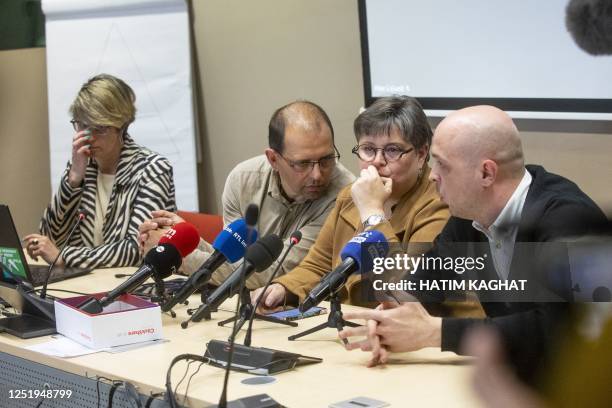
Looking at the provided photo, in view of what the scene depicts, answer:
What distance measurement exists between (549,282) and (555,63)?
9.76 feet

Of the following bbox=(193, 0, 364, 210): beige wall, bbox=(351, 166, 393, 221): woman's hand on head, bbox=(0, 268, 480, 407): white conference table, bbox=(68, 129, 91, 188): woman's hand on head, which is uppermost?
bbox=(193, 0, 364, 210): beige wall

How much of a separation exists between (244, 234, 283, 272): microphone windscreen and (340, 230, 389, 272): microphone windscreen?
18 cm

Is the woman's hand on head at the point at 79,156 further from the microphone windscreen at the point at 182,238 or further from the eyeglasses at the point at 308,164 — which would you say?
the microphone windscreen at the point at 182,238

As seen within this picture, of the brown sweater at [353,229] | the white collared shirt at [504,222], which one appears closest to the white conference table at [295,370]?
the brown sweater at [353,229]

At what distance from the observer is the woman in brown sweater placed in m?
2.81

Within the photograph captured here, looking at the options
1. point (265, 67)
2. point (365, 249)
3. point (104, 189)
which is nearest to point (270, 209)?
point (104, 189)

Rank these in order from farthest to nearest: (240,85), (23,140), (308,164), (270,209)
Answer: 1. (23,140)
2. (240,85)
3. (270,209)
4. (308,164)

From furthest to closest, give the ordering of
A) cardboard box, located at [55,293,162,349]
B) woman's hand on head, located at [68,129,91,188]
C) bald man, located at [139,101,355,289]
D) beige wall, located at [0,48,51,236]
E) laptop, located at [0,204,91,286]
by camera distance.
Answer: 1. beige wall, located at [0,48,51,236]
2. woman's hand on head, located at [68,129,91,188]
3. bald man, located at [139,101,355,289]
4. laptop, located at [0,204,91,286]
5. cardboard box, located at [55,293,162,349]

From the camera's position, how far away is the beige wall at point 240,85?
179 inches

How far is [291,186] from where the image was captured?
3.38 metres

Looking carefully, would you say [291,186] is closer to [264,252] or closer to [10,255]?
[10,255]

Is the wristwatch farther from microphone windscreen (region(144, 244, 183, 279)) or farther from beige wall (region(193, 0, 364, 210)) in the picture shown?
beige wall (region(193, 0, 364, 210))

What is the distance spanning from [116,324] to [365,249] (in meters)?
0.76

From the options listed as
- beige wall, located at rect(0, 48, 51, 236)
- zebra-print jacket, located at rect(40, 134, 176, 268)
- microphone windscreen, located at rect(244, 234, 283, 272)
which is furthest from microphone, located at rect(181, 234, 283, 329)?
beige wall, located at rect(0, 48, 51, 236)
